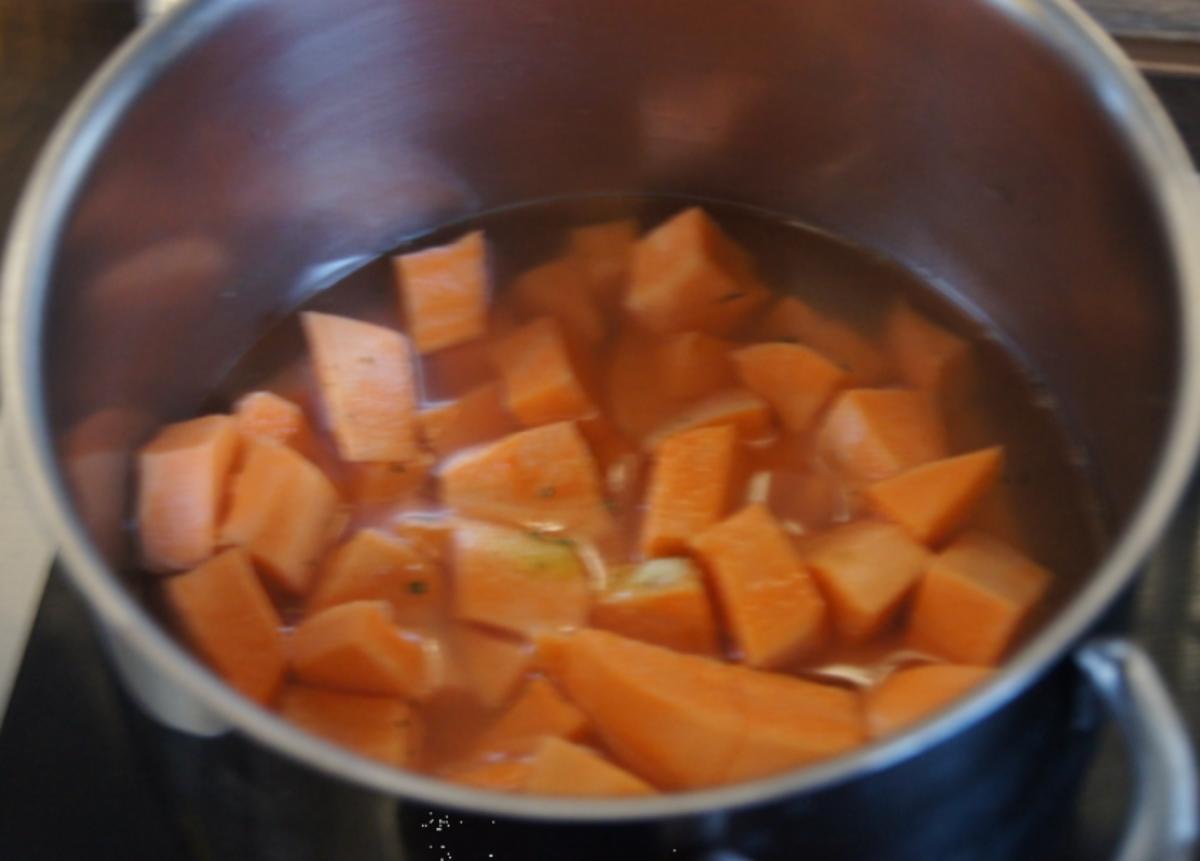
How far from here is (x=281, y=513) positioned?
1.12m

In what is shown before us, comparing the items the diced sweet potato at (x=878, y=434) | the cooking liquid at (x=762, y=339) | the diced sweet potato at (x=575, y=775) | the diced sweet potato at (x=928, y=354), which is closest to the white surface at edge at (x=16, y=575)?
the cooking liquid at (x=762, y=339)

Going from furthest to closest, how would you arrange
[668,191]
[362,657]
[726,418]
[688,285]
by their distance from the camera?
[668,191], [688,285], [726,418], [362,657]

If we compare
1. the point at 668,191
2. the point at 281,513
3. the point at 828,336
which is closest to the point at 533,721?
the point at 281,513

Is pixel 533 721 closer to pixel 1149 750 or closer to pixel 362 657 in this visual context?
pixel 362 657

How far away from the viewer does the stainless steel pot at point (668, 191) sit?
28.3 inches

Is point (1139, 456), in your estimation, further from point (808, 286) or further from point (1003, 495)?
point (808, 286)

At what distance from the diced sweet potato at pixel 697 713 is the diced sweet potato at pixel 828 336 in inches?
14.8

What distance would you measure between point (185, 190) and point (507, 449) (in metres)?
0.36

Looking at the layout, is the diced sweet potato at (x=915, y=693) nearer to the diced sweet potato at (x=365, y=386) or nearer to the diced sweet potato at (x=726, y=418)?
the diced sweet potato at (x=726, y=418)

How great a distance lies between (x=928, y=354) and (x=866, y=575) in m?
0.29

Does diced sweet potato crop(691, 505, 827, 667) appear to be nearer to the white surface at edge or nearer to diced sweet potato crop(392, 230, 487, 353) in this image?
diced sweet potato crop(392, 230, 487, 353)

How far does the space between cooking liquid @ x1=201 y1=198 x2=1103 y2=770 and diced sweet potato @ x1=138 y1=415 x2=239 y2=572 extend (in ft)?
0.31

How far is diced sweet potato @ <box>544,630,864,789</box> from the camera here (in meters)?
0.88

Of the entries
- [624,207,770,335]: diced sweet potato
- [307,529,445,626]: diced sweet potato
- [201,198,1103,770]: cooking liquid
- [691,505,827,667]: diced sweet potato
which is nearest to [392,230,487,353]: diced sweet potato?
[201,198,1103,770]: cooking liquid
